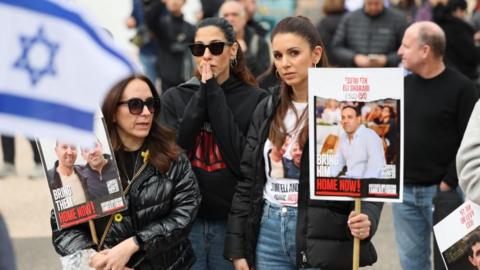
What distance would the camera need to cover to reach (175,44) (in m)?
11.4

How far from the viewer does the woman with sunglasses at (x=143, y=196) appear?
14.9 ft

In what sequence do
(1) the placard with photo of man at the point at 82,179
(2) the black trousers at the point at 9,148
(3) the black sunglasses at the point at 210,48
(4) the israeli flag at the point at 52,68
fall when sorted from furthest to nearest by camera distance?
(2) the black trousers at the point at 9,148
(3) the black sunglasses at the point at 210,48
(1) the placard with photo of man at the point at 82,179
(4) the israeli flag at the point at 52,68

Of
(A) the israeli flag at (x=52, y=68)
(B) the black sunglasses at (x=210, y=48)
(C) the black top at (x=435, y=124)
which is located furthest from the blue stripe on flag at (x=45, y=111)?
(C) the black top at (x=435, y=124)

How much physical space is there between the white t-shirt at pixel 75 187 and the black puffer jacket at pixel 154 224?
21 centimetres

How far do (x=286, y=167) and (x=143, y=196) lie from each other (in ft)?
2.21

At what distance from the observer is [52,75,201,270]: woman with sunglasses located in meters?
4.54

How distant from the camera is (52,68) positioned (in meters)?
3.33

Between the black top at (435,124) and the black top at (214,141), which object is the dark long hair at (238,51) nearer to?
the black top at (214,141)

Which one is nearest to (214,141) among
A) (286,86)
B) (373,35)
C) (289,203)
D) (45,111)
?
(286,86)

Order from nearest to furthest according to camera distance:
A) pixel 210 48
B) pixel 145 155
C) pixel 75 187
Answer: pixel 75 187 < pixel 145 155 < pixel 210 48

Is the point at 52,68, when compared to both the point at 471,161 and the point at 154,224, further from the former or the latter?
the point at 471,161

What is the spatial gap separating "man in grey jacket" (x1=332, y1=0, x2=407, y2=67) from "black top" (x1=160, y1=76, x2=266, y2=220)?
463cm

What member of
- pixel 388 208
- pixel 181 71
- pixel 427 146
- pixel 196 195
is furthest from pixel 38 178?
pixel 196 195

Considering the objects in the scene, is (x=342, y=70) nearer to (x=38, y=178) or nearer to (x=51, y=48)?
(x=51, y=48)
